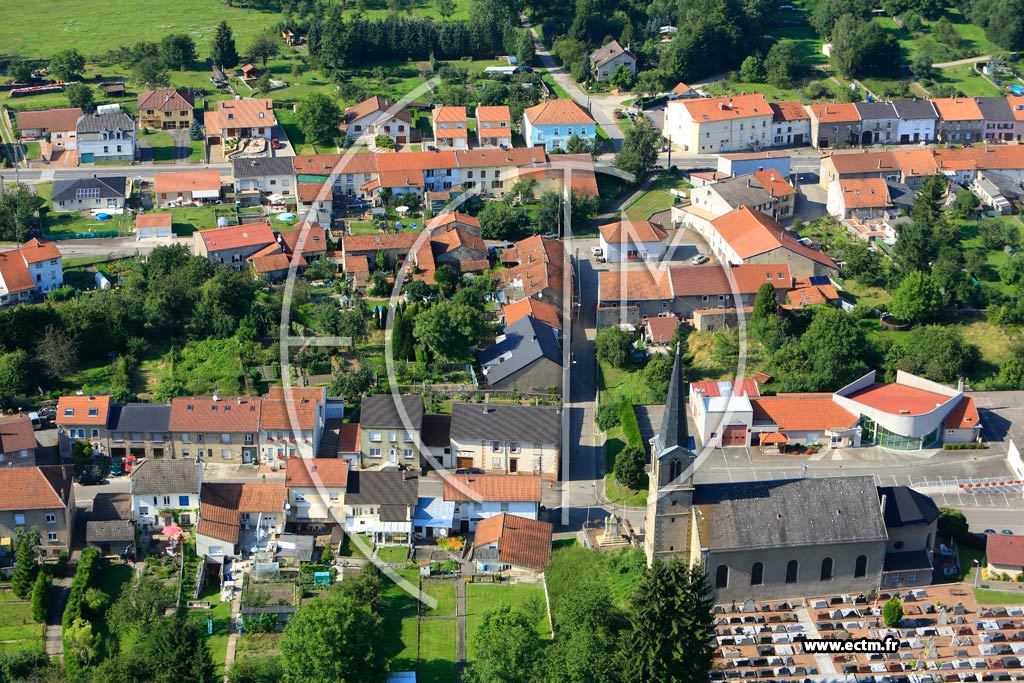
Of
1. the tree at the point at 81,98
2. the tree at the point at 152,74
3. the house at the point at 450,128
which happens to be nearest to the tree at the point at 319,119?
the house at the point at 450,128

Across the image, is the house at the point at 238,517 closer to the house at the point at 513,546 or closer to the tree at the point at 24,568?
the tree at the point at 24,568

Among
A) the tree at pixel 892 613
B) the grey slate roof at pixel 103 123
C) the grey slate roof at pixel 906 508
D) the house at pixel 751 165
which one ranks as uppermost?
the grey slate roof at pixel 103 123

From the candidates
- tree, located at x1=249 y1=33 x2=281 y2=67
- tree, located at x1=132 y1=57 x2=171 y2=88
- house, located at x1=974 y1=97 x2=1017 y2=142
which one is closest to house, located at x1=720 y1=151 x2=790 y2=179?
house, located at x1=974 y1=97 x2=1017 y2=142

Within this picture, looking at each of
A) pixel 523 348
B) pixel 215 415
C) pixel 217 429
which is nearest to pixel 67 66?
pixel 215 415

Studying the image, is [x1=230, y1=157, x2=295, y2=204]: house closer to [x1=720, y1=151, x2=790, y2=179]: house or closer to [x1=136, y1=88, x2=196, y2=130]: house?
[x1=136, y1=88, x2=196, y2=130]: house

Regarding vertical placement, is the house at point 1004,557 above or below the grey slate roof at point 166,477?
below

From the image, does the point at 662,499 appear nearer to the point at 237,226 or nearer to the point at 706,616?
the point at 706,616
